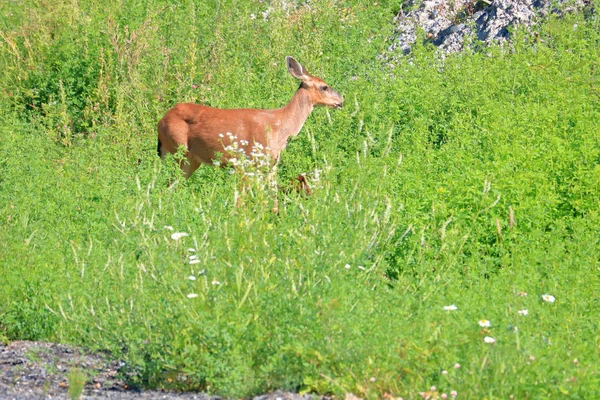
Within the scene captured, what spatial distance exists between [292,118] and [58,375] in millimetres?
5939

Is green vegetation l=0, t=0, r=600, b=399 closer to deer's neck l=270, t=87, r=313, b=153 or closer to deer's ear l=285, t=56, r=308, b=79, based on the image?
deer's neck l=270, t=87, r=313, b=153

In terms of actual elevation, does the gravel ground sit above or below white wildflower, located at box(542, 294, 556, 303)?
below

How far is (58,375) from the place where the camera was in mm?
6199

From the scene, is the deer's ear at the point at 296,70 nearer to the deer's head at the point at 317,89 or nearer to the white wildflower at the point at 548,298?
the deer's head at the point at 317,89

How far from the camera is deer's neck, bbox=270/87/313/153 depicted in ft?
37.2

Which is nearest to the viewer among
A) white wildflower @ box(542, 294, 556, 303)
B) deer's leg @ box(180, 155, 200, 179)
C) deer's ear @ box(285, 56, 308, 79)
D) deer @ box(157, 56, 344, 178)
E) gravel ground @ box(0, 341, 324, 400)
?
gravel ground @ box(0, 341, 324, 400)

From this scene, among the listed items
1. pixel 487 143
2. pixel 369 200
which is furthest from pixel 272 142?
pixel 369 200

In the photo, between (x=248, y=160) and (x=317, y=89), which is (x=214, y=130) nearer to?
(x=317, y=89)

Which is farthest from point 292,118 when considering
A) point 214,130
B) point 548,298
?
point 548,298

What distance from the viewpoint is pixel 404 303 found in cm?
614

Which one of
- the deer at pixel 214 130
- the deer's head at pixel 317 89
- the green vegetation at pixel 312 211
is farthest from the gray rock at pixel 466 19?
the deer at pixel 214 130

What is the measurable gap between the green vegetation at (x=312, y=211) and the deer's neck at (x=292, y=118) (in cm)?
18

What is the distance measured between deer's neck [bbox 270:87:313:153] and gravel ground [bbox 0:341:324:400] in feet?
16.3

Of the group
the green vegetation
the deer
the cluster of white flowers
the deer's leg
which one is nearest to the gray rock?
the green vegetation
